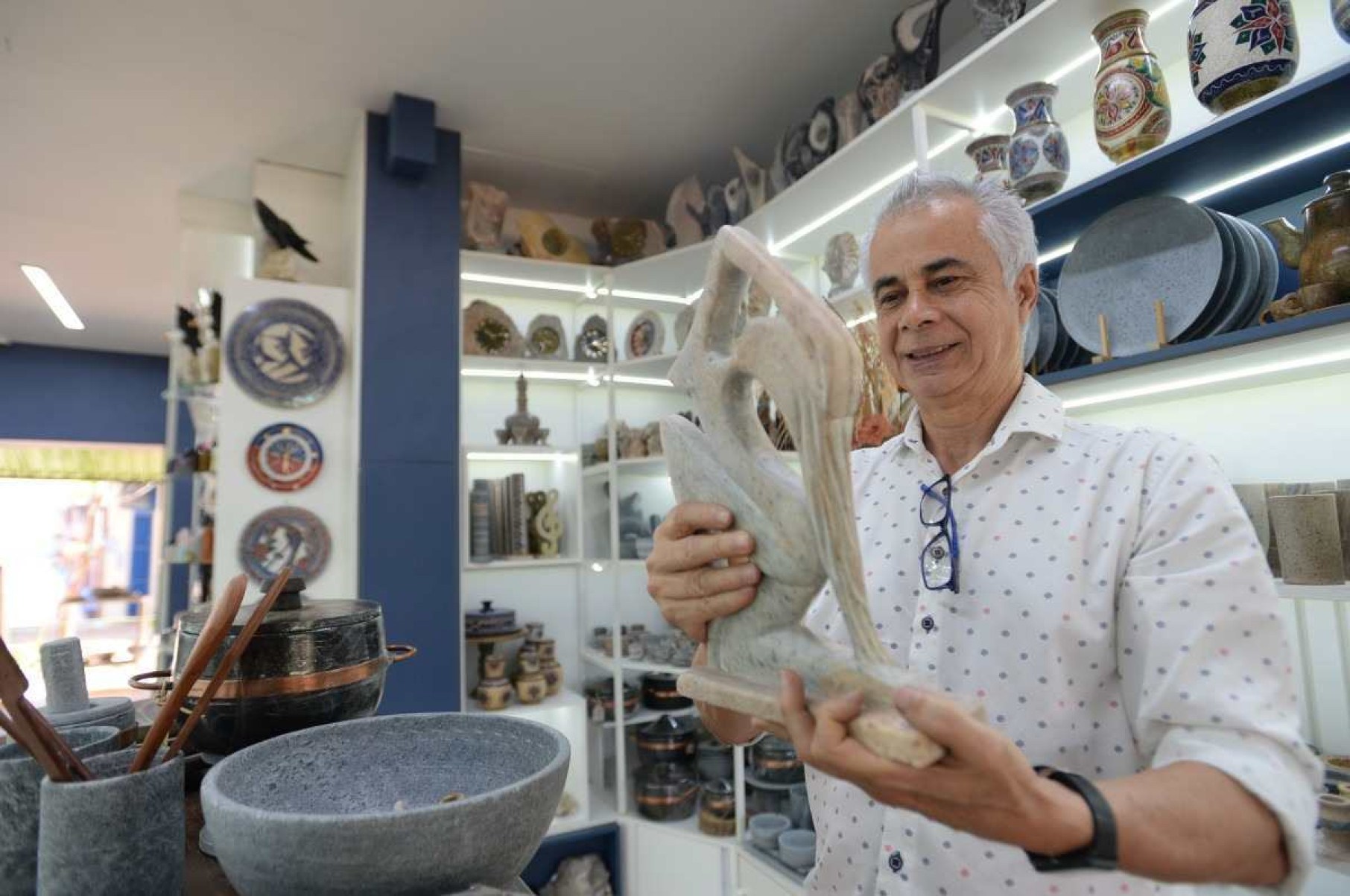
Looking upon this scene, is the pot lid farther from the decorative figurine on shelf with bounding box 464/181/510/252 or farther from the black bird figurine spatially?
the decorative figurine on shelf with bounding box 464/181/510/252

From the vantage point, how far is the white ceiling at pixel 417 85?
8.28 feet

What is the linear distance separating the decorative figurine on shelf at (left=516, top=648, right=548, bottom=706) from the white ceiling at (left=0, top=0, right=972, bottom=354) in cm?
235

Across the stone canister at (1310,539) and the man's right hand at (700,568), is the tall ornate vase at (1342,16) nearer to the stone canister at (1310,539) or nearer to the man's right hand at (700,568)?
the stone canister at (1310,539)

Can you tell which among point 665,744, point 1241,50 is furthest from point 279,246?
point 1241,50

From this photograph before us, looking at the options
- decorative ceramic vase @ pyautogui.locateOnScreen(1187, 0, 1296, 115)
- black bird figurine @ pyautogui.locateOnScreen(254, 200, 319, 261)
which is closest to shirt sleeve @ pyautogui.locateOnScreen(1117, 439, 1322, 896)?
decorative ceramic vase @ pyautogui.locateOnScreen(1187, 0, 1296, 115)

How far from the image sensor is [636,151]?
11.4 ft

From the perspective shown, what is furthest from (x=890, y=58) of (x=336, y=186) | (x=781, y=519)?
(x=336, y=186)

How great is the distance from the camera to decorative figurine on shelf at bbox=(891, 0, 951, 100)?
2.25 metres

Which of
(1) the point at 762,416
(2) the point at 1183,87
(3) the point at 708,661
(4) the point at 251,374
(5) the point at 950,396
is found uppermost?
(2) the point at 1183,87

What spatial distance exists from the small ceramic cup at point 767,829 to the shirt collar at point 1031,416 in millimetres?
2114

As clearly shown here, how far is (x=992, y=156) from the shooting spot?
1986mm

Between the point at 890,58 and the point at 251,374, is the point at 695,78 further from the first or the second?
the point at 251,374

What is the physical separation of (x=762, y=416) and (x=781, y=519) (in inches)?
87.0

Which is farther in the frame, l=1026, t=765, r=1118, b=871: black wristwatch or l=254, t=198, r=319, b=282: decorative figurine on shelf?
l=254, t=198, r=319, b=282: decorative figurine on shelf
